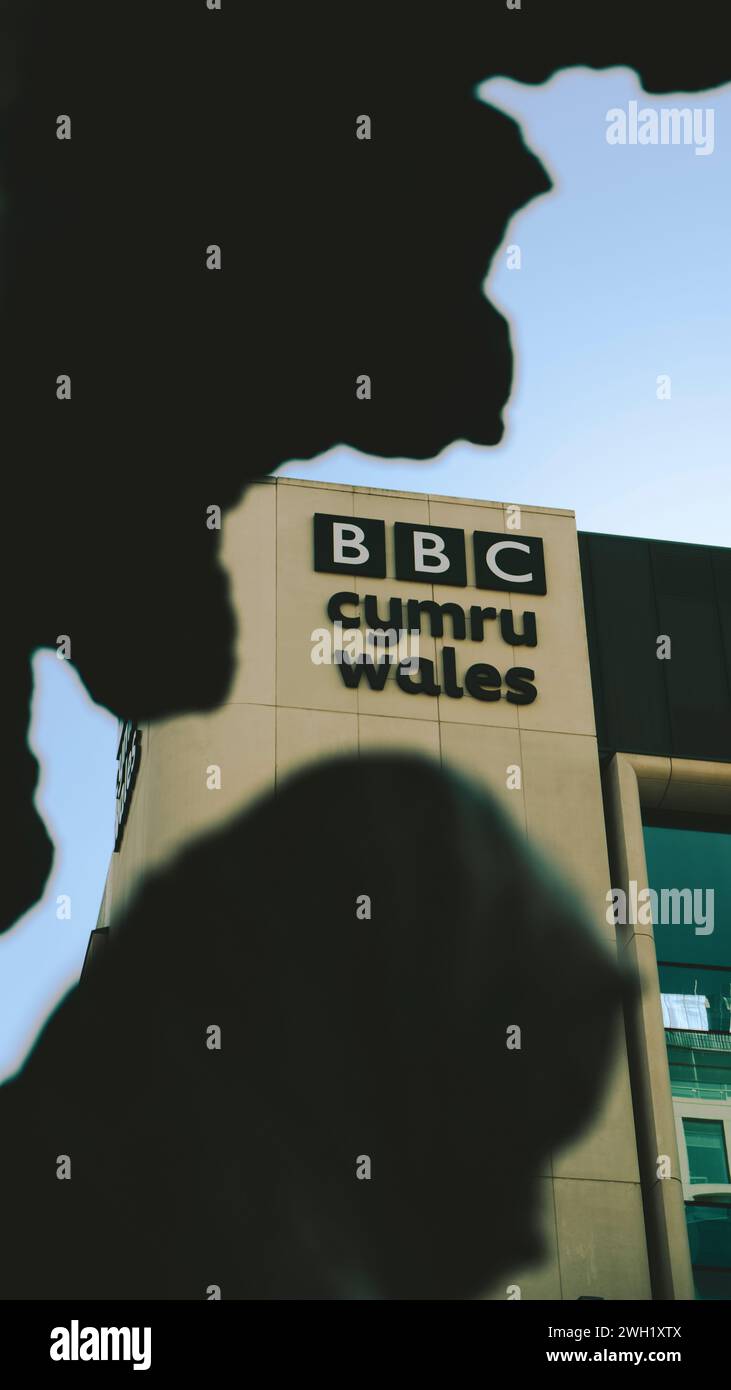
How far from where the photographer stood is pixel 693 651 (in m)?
19.9

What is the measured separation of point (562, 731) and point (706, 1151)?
17.4ft

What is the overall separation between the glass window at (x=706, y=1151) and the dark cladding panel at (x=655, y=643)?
15.1ft

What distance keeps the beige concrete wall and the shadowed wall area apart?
2.17ft

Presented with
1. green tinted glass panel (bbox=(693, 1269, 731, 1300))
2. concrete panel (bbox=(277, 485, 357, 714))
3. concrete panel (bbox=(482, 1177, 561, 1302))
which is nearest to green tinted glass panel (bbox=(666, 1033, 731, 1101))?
green tinted glass panel (bbox=(693, 1269, 731, 1300))

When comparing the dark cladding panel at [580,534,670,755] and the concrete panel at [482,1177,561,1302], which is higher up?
the dark cladding panel at [580,534,670,755]

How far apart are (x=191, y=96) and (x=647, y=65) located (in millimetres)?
5233

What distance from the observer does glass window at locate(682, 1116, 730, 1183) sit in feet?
55.6

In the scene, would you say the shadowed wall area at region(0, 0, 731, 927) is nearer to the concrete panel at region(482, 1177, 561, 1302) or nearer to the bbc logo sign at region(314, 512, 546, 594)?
the bbc logo sign at region(314, 512, 546, 594)

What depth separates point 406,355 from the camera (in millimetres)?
18391

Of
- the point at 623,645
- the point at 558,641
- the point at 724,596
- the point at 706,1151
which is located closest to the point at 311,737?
the point at 558,641

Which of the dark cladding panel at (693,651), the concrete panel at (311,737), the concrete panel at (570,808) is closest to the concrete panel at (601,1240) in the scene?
the concrete panel at (570,808)

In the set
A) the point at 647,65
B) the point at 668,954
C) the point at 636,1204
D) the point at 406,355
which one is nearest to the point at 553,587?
the point at 406,355

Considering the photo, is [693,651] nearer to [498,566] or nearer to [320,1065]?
[498,566]

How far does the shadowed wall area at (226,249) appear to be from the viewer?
664 inches
